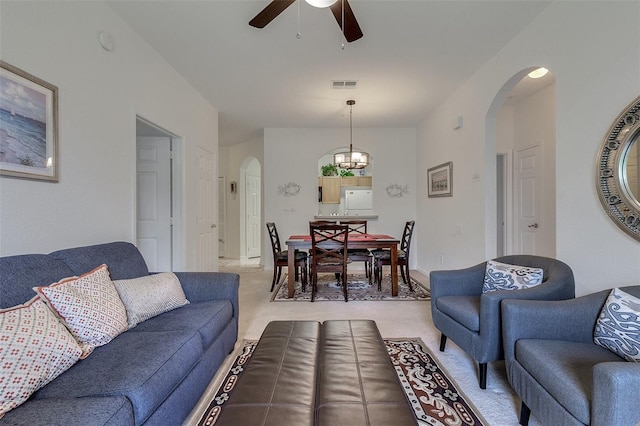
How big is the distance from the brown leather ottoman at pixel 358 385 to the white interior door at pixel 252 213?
5.47 metres

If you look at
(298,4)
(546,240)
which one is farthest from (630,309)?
(546,240)

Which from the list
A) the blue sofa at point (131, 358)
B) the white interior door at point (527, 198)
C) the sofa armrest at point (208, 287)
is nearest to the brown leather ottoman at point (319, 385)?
the blue sofa at point (131, 358)

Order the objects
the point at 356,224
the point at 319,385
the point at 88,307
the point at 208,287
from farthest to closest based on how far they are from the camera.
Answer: the point at 356,224
the point at 208,287
the point at 88,307
the point at 319,385

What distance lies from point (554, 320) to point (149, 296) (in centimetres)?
224

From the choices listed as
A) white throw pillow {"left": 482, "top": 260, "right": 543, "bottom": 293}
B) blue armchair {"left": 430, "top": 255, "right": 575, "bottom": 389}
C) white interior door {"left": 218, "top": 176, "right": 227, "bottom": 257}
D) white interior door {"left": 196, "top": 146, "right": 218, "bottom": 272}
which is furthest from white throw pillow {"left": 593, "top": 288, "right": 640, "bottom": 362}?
white interior door {"left": 218, "top": 176, "right": 227, "bottom": 257}

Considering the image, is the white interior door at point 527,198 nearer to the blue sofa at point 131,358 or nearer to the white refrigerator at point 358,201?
the white refrigerator at point 358,201

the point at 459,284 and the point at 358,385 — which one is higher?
the point at 459,284

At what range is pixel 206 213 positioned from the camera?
4148 millimetres

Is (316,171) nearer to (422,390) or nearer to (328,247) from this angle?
(328,247)

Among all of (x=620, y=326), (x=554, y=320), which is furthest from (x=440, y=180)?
(x=620, y=326)

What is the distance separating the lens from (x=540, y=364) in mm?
1291

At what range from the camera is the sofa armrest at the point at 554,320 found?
1.47 m

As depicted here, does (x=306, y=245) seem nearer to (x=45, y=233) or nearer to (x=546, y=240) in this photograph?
(x=45, y=233)

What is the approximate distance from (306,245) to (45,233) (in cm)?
245
